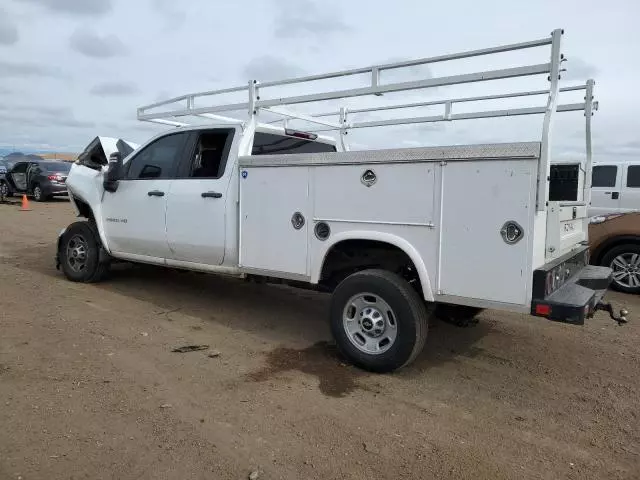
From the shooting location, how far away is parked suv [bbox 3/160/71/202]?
19.1m

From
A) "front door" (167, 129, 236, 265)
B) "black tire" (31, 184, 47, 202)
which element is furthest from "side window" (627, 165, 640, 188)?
"black tire" (31, 184, 47, 202)

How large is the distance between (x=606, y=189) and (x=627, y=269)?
9.80 ft

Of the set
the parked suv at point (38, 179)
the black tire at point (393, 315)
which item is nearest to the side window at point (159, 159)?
the black tire at point (393, 315)

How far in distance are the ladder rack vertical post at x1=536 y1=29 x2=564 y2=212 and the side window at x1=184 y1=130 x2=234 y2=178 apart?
295 cm

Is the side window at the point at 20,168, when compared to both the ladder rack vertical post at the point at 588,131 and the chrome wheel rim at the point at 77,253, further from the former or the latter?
the ladder rack vertical post at the point at 588,131

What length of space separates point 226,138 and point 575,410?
12.6 feet

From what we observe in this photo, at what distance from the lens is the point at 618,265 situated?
24.0 feet

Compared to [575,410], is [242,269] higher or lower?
higher

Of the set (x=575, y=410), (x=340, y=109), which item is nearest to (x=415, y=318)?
(x=575, y=410)

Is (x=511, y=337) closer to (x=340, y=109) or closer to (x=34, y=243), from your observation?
(x=340, y=109)

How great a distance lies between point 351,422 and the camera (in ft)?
10.9

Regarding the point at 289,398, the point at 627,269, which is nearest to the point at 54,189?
the point at 289,398

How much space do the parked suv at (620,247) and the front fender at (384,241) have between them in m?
4.76

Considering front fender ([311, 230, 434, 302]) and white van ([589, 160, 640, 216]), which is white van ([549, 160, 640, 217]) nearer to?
white van ([589, 160, 640, 216])
